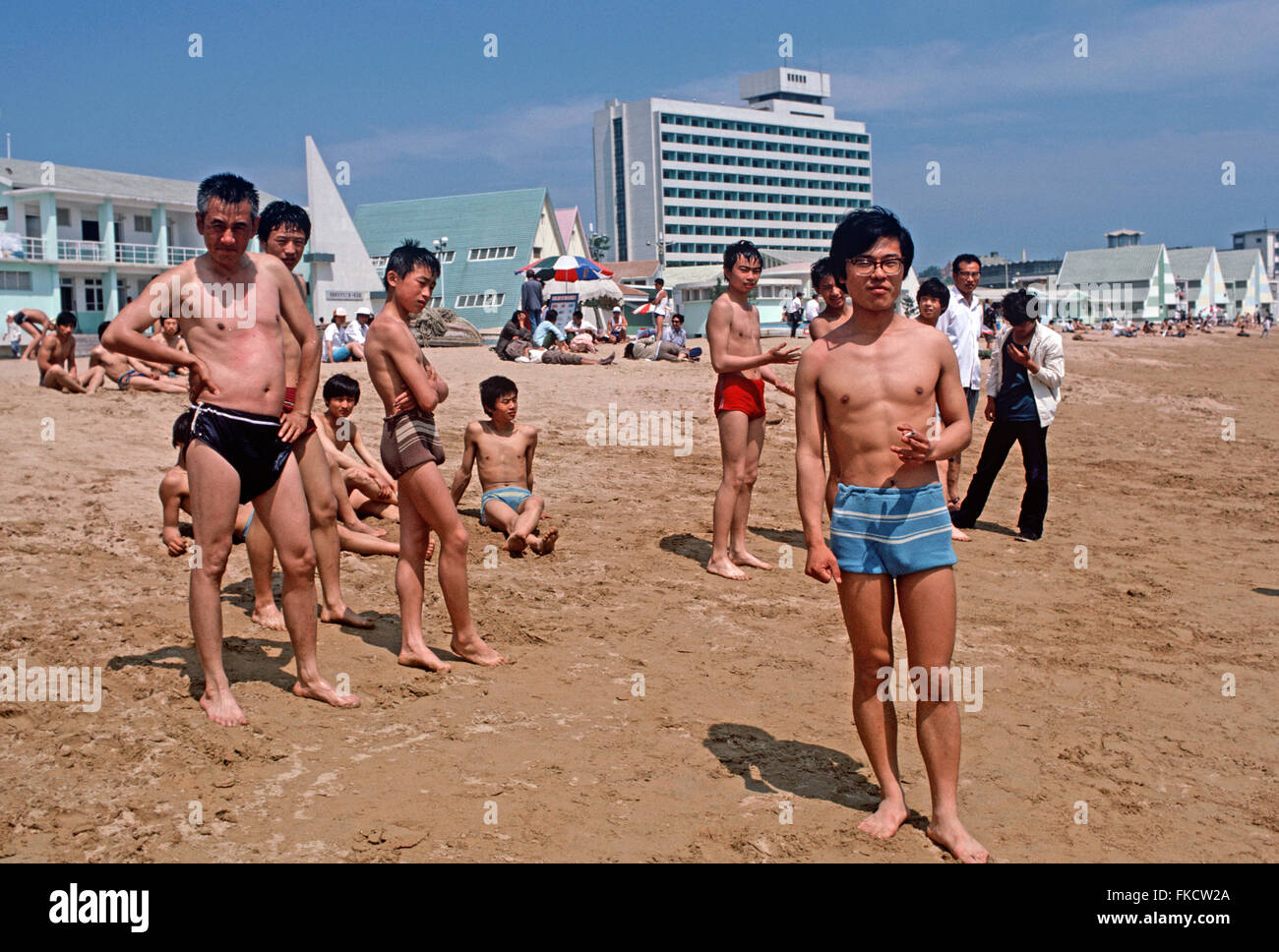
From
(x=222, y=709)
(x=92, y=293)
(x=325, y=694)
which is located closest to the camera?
(x=222, y=709)

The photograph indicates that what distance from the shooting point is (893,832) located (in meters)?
3.61

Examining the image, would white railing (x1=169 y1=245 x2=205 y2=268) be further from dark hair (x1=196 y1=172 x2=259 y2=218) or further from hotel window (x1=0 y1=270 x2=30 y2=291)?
dark hair (x1=196 y1=172 x2=259 y2=218)

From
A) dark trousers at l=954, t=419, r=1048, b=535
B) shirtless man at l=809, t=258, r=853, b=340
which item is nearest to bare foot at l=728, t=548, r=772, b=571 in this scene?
shirtless man at l=809, t=258, r=853, b=340

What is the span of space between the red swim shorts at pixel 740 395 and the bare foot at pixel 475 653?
104 inches

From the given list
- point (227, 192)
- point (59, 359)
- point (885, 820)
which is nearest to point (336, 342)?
point (59, 359)

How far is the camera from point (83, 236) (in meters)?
46.1

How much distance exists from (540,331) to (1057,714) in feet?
47.9

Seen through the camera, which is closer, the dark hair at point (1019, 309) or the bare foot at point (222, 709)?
the bare foot at point (222, 709)

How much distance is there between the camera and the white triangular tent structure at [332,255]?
3797 cm

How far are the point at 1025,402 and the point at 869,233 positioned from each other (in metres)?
5.47

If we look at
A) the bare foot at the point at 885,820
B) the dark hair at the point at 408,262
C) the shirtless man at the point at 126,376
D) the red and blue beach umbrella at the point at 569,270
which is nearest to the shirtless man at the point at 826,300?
the dark hair at the point at 408,262

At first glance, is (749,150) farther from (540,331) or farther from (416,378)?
(416,378)

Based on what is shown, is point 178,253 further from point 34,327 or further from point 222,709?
point 222,709

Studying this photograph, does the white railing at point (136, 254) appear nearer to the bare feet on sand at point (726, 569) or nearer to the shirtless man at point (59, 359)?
the shirtless man at point (59, 359)
